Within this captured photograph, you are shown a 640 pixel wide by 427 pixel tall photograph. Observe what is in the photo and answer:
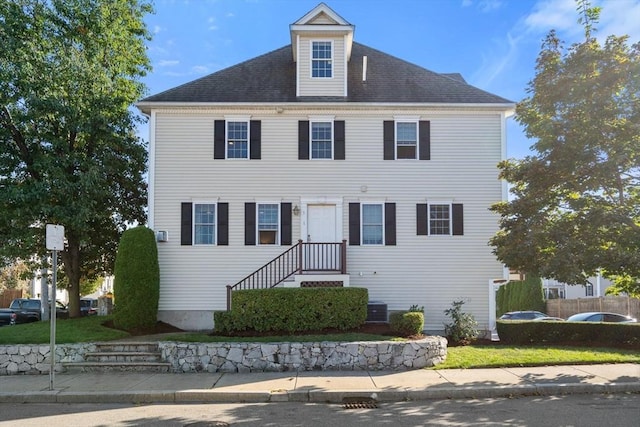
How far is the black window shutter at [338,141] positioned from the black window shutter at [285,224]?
7.17 ft

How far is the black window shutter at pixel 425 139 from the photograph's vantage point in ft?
55.8

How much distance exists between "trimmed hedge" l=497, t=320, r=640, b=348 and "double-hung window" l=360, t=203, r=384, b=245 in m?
4.57

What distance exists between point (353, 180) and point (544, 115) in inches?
242

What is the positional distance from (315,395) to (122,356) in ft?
17.5

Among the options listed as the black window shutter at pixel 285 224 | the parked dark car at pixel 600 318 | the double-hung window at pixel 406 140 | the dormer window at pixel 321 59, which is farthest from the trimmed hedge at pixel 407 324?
the parked dark car at pixel 600 318

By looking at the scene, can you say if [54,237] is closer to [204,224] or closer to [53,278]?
[53,278]

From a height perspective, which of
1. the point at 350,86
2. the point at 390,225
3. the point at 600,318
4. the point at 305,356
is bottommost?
the point at 600,318

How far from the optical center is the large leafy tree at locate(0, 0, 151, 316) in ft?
51.6

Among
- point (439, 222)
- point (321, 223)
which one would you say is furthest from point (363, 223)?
point (439, 222)

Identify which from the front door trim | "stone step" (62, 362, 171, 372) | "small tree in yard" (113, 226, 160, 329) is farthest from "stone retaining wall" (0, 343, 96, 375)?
the front door trim

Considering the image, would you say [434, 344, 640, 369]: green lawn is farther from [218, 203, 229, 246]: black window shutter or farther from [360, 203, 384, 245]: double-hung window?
[218, 203, 229, 246]: black window shutter

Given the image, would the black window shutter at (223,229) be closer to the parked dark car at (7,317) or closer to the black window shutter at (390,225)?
the black window shutter at (390,225)

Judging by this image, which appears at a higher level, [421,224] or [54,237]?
[421,224]

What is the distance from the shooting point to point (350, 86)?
58.0ft
